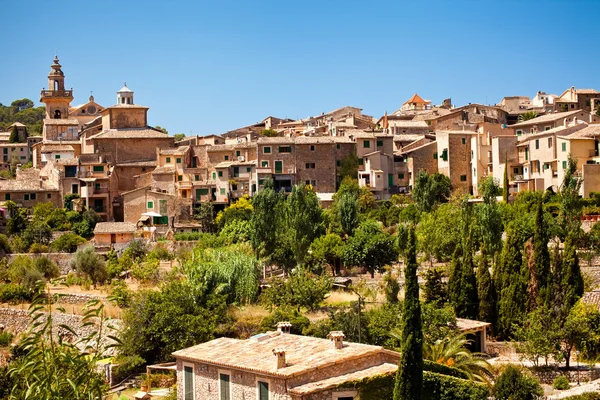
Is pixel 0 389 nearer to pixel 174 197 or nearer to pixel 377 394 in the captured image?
pixel 377 394

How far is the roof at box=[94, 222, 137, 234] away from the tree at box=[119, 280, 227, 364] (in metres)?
20.1

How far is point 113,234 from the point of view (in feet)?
193

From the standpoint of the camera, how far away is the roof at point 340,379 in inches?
1004

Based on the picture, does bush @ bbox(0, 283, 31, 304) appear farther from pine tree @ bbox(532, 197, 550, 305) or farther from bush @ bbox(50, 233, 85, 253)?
pine tree @ bbox(532, 197, 550, 305)

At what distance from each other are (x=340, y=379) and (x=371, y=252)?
74.9 feet

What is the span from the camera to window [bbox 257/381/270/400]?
2645 cm

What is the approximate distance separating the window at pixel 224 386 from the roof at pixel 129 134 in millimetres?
43340

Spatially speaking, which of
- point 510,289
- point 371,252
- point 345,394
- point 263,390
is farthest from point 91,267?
point 345,394

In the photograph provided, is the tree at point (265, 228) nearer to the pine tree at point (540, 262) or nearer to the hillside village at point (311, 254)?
the hillside village at point (311, 254)

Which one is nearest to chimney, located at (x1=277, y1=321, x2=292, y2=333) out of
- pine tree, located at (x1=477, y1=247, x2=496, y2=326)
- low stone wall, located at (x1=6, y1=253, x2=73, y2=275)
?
pine tree, located at (x1=477, y1=247, x2=496, y2=326)

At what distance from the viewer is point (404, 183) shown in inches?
2616

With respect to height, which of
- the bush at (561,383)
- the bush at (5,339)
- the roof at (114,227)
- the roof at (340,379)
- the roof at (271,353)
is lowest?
the bush at (561,383)

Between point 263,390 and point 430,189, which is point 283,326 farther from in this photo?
point 430,189

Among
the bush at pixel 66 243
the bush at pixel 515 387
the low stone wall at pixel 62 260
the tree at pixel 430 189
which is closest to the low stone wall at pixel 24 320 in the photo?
the low stone wall at pixel 62 260
